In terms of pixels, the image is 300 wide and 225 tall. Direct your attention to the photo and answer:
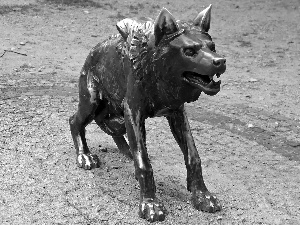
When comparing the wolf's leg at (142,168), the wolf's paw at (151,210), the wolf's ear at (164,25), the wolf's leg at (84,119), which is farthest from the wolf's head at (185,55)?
the wolf's leg at (84,119)

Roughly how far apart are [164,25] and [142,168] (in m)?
1.17

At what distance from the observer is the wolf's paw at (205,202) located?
14.5 feet

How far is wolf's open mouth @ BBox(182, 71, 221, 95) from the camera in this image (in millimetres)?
3670

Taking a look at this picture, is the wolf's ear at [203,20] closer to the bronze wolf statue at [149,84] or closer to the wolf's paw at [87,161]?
the bronze wolf statue at [149,84]

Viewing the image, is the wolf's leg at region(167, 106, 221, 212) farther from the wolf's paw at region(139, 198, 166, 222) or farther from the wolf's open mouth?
the wolf's open mouth

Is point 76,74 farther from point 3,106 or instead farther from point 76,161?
point 76,161

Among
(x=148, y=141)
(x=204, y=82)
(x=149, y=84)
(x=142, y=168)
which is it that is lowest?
(x=148, y=141)

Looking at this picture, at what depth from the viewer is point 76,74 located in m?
8.22

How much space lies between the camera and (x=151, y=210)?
13.9 feet

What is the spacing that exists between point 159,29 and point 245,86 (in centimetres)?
465

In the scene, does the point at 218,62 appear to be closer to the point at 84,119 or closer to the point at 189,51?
the point at 189,51

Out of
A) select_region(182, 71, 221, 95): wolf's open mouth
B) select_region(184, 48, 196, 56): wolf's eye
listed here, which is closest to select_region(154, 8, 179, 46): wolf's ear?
select_region(184, 48, 196, 56): wolf's eye

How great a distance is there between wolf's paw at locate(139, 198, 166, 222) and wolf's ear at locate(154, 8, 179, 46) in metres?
1.34

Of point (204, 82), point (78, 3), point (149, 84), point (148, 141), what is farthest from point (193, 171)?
point (78, 3)
